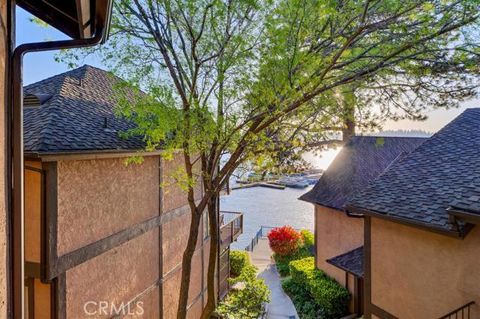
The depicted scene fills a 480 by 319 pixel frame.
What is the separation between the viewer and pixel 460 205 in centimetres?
532

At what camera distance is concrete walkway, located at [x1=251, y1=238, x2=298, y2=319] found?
1284cm

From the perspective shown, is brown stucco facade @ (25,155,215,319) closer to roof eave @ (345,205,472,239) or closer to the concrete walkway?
the concrete walkway

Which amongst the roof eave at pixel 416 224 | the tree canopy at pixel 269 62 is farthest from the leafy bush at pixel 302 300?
the roof eave at pixel 416 224

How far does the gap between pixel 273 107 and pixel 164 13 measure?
9.51ft

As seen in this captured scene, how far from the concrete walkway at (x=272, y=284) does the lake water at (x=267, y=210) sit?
50.1 inches

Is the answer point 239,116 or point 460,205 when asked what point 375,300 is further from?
point 239,116

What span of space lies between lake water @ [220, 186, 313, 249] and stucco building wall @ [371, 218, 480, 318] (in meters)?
13.2

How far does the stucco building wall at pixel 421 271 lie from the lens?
5.44 metres

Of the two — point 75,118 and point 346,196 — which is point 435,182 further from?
point 75,118

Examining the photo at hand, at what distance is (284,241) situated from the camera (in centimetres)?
1800

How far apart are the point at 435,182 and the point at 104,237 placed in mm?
6921

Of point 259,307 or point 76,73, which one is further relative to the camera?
point 259,307

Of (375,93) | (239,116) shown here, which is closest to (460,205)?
(375,93)

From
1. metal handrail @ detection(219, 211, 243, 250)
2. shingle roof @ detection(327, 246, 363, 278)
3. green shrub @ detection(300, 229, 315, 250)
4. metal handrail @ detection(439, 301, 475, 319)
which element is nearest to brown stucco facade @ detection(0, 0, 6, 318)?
metal handrail @ detection(439, 301, 475, 319)
